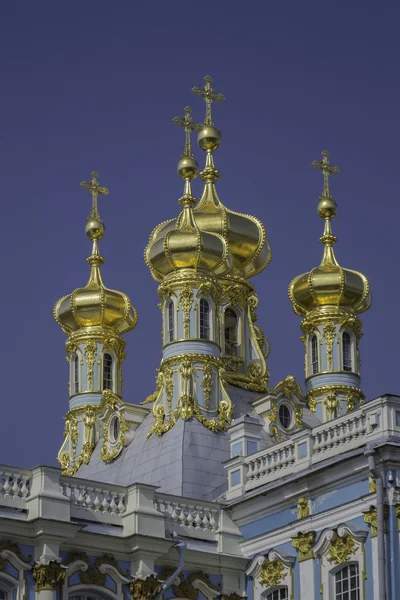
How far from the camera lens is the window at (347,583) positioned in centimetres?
2912

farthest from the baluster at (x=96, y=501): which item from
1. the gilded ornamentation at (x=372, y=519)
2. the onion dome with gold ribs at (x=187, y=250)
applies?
the onion dome with gold ribs at (x=187, y=250)

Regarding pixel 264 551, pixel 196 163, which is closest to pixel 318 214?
pixel 196 163

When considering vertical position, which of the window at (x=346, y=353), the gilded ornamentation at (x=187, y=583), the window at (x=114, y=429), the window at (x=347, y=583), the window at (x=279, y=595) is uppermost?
the window at (x=346, y=353)

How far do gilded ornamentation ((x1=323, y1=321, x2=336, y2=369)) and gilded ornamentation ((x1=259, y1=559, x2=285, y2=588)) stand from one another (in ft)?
38.5

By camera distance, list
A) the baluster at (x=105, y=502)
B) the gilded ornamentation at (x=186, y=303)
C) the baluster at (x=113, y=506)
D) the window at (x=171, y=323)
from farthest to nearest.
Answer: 1. the window at (x=171, y=323)
2. the gilded ornamentation at (x=186, y=303)
3. the baluster at (x=113, y=506)
4. the baluster at (x=105, y=502)

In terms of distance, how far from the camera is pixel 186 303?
1513 inches

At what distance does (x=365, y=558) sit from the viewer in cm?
2889

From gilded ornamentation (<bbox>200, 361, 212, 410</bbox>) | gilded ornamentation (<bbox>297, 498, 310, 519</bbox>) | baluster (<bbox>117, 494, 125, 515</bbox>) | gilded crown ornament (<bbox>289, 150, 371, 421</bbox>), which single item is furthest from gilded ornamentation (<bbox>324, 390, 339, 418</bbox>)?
baluster (<bbox>117, 494, 125, 515</bbox>)

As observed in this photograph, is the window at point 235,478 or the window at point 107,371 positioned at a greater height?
the window at point 107,371

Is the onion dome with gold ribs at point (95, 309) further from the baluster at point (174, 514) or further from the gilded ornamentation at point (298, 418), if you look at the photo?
the baluster at point (174, 514)

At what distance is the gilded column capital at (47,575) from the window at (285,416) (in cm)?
943

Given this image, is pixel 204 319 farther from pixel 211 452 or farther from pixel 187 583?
pixel 187 583

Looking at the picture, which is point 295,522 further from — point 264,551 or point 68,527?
point 68,527

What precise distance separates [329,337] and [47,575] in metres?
14.8
